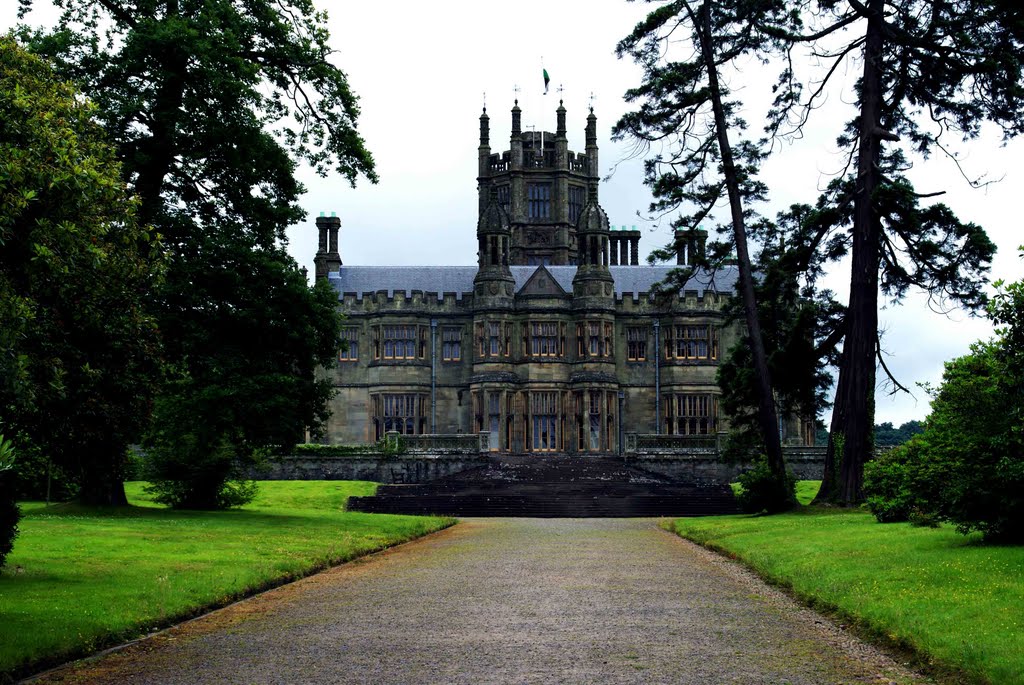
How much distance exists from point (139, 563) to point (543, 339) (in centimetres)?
4390

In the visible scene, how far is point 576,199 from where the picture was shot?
7594cm

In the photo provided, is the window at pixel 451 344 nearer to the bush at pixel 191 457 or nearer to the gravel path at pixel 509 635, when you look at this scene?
the bush at pixel 191 457

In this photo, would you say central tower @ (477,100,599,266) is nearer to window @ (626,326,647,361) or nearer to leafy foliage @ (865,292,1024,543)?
window @ (626,326,647,361)

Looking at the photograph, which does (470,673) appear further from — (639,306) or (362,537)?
(639,306)

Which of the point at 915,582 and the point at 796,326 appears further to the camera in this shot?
the point at 796,326

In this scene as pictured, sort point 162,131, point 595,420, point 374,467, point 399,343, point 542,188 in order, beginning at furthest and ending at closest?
point 542,188
point 399,343
point 595,420
point 374,467
point 162,131

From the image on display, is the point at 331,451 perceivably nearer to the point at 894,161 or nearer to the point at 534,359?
the point at 534,359

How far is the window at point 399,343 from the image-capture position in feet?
197

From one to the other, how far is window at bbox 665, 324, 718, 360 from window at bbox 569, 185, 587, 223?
56.9 feet

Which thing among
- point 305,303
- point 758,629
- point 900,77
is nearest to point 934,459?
point 758,629

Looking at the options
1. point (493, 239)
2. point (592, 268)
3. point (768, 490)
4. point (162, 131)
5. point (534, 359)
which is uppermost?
point (493, 239)

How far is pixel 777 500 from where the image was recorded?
32.0 m

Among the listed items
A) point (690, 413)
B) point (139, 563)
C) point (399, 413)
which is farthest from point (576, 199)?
point (139, 563)

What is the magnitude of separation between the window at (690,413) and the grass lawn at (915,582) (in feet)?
115
